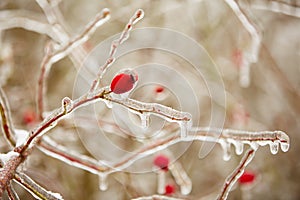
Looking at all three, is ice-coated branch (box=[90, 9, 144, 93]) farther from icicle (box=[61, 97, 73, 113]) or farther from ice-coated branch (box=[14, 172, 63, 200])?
ice-coated branch (box=[14, 172, 63, 200])

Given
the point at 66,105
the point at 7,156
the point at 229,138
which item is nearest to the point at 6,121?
A: the point at 7,156

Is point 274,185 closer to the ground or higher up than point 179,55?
closer to the ground

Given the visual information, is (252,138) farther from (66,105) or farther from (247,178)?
(247,178)

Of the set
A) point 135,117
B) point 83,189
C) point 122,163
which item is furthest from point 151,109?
point 83,189

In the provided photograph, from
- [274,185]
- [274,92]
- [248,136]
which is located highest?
[248,136]

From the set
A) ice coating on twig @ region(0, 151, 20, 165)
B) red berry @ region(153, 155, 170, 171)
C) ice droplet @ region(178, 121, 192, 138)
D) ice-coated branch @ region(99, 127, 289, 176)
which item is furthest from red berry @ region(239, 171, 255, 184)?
ice coating on twig @ region(0, 151, 20, 165)

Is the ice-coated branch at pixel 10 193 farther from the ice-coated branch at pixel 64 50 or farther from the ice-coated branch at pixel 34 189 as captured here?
the ice-coated branch at pixel 64 50

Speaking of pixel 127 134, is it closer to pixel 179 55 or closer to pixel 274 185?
pixel 179 55

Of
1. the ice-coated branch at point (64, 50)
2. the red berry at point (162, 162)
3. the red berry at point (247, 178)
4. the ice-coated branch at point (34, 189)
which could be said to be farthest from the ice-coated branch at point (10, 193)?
Answer: the red berry at point (247, 178)
